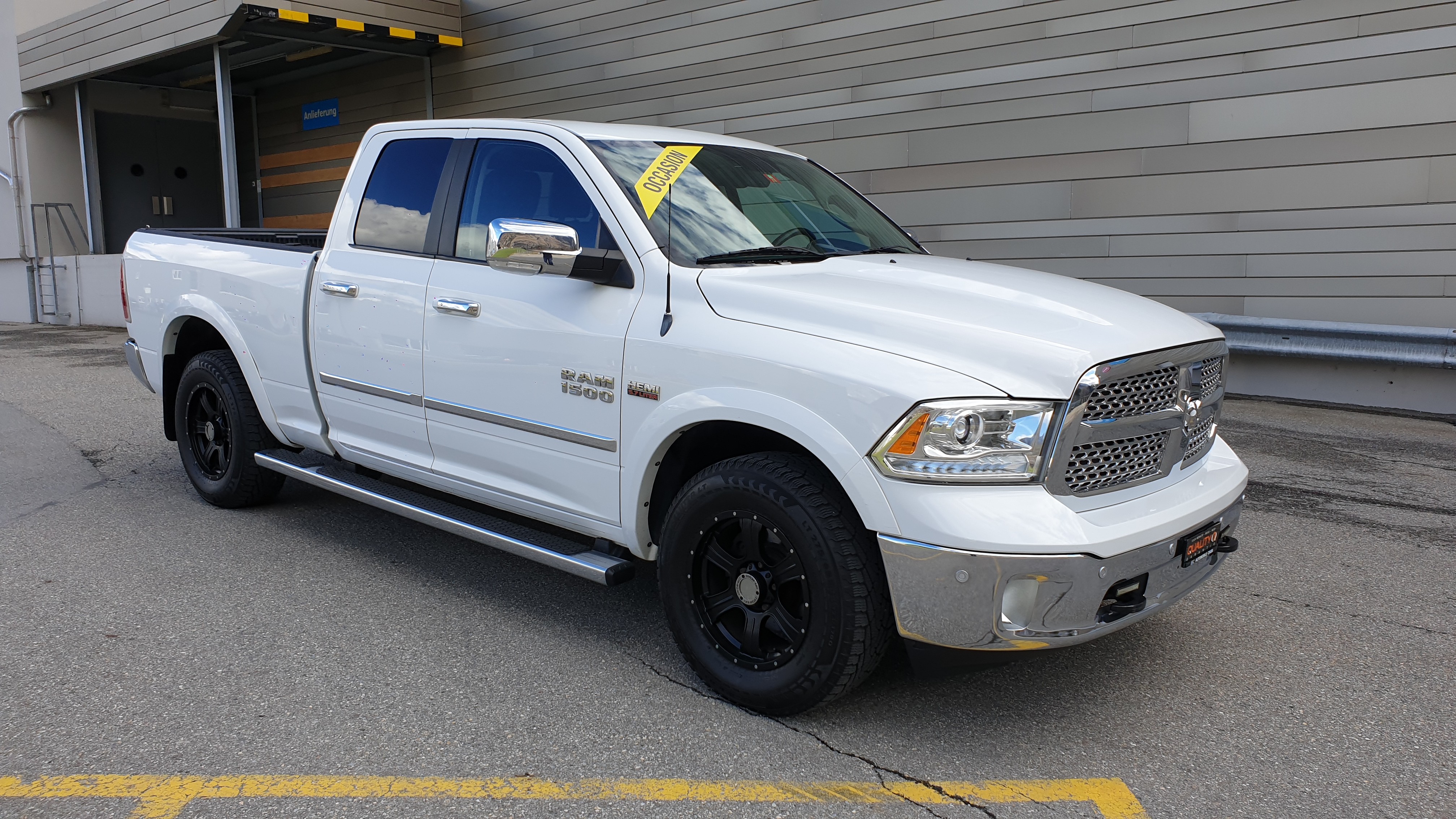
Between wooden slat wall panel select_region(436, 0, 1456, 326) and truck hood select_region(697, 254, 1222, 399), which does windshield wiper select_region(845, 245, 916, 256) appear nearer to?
truck hood select_region(697, 254, 1222, 399)

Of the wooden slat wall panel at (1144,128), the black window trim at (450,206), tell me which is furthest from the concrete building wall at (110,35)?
the black window trim at (450,206)

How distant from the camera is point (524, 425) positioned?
12.7 feet

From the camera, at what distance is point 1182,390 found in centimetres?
328

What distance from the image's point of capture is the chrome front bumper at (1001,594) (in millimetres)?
2775

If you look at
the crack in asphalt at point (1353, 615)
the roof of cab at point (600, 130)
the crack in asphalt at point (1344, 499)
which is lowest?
the crack in asphalt at point (1353, 615)

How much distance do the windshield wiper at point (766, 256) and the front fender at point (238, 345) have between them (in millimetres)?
2736

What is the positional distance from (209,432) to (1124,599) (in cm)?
484

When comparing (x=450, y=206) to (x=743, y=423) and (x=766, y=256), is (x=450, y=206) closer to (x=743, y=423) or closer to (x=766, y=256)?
(x=766, y=256)

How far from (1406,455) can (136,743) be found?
7504 millimetres

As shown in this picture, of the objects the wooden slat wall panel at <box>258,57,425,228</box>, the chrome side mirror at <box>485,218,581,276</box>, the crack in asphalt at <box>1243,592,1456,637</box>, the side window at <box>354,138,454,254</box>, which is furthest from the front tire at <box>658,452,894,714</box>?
the wooden slat wall panel at <box>258,57,425,228</box>

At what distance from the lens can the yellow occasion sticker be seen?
3760mm

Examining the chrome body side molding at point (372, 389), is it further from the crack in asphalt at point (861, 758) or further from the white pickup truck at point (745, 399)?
the crack in asphalt at point (861, 758)

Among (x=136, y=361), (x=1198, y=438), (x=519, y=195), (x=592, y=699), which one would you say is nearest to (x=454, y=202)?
(x=519, y=195)

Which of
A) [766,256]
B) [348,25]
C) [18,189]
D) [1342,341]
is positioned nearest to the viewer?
[766,256]
